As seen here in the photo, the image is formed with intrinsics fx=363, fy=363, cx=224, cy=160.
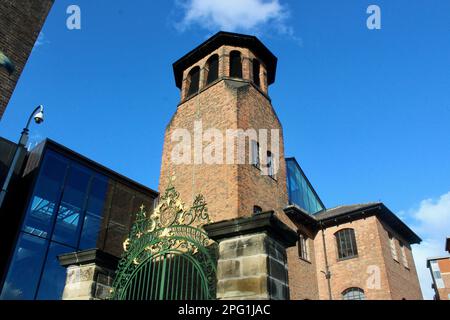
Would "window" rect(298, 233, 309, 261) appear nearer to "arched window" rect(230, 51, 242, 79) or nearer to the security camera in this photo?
"arched window" rect(230, 51, 242, 79)

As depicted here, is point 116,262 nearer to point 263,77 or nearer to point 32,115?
point 32,115

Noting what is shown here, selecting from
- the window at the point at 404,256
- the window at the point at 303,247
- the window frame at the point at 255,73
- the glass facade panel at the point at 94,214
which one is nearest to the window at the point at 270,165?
the window frame at the point at 255,73

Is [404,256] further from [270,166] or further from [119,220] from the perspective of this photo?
[119,220]

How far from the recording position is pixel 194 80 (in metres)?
17.9

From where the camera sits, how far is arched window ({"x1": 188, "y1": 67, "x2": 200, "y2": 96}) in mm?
17391

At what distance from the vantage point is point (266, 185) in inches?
578

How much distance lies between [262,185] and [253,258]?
9.99 meters

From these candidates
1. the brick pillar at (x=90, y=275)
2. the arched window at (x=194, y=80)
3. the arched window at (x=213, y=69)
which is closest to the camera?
the brick pillar at (x=90, y=275)

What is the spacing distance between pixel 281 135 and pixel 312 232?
6.20 meters

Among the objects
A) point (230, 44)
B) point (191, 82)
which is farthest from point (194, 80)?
point (230, 44)

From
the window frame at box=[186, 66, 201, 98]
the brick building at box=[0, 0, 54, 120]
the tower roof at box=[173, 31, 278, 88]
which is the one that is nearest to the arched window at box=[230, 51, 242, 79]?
the tower roof at box=[173, 31, 278, 88]

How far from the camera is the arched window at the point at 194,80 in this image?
1739 cm

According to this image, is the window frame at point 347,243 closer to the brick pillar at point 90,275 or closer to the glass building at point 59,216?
the glass building at point 59,216

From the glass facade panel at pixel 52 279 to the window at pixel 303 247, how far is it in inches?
421
